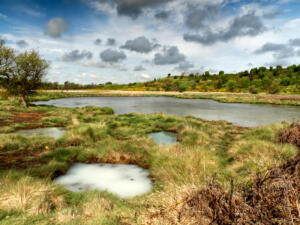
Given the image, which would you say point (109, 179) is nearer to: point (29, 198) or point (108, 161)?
point (108, 161)

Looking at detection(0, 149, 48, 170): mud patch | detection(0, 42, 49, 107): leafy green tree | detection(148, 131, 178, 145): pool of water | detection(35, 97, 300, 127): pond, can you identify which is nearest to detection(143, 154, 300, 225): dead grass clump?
detection(0, 149, 48, 170): mud patch

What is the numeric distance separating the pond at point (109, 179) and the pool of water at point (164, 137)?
17.7 feet

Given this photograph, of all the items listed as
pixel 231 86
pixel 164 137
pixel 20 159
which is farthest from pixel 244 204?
pixel 231 86

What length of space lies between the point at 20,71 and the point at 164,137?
87.8ft

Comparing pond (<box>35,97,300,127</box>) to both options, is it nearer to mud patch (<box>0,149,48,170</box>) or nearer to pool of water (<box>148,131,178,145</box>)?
pool of water (<box>148,131,178,145</box>)

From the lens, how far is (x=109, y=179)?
761cm

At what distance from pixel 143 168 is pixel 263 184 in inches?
249

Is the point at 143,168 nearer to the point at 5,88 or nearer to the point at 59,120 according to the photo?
the point at 59,120

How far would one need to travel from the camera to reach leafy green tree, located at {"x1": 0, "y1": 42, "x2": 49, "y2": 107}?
89.6 feet

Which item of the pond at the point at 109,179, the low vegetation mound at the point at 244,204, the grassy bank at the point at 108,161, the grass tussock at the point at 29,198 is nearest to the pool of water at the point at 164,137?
the grassy bank at the point at 108,161

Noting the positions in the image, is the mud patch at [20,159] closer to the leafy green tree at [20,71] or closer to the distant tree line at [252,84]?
the leafy green tree at [20,71]

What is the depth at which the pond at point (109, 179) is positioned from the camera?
6.83 m

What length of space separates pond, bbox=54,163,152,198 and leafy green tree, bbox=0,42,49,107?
26.6 meters

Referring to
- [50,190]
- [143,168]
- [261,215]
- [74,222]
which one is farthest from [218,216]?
[143,168]
